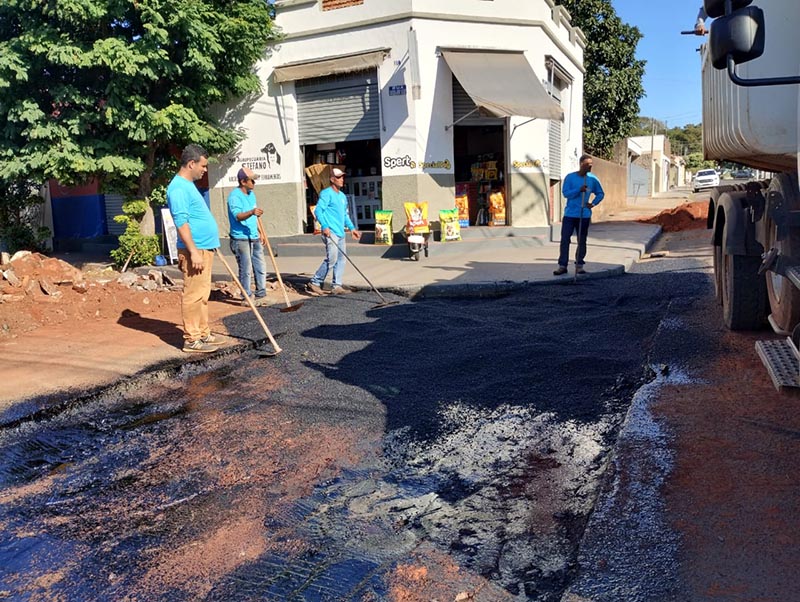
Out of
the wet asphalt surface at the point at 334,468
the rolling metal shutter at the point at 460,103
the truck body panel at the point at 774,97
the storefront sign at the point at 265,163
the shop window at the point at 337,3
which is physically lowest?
the wet asphalt surface at the point at 334,468

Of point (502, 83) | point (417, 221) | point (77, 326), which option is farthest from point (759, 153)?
→ point (502, 83)

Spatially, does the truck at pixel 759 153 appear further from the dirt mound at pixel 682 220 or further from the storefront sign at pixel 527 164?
the dirt mound at pixel 682 220

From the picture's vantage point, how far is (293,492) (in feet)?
11.2

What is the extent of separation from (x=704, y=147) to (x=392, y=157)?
8.79 metres

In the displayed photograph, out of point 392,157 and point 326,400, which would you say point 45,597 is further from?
point 392,157

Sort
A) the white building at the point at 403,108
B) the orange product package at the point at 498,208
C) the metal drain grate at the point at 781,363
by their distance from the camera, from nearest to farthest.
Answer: the metal drain grate at the point at 781,363
the white building at the point at 403,108
the orange product package at the point at 498,208

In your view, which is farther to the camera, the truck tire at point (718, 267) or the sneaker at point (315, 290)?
the sneaker at point (315, 290)

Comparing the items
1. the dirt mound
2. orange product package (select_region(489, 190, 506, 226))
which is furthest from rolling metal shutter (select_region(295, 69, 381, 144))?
the dirt mound

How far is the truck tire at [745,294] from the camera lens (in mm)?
5645

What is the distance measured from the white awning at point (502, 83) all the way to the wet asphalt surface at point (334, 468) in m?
7.29

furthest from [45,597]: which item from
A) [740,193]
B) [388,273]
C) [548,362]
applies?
[388,273]

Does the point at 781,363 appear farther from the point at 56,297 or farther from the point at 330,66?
the point at 330,66

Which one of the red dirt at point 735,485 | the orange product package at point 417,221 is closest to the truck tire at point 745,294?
the red dirt at point 735,485

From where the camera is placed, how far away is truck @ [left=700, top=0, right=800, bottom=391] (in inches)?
112
